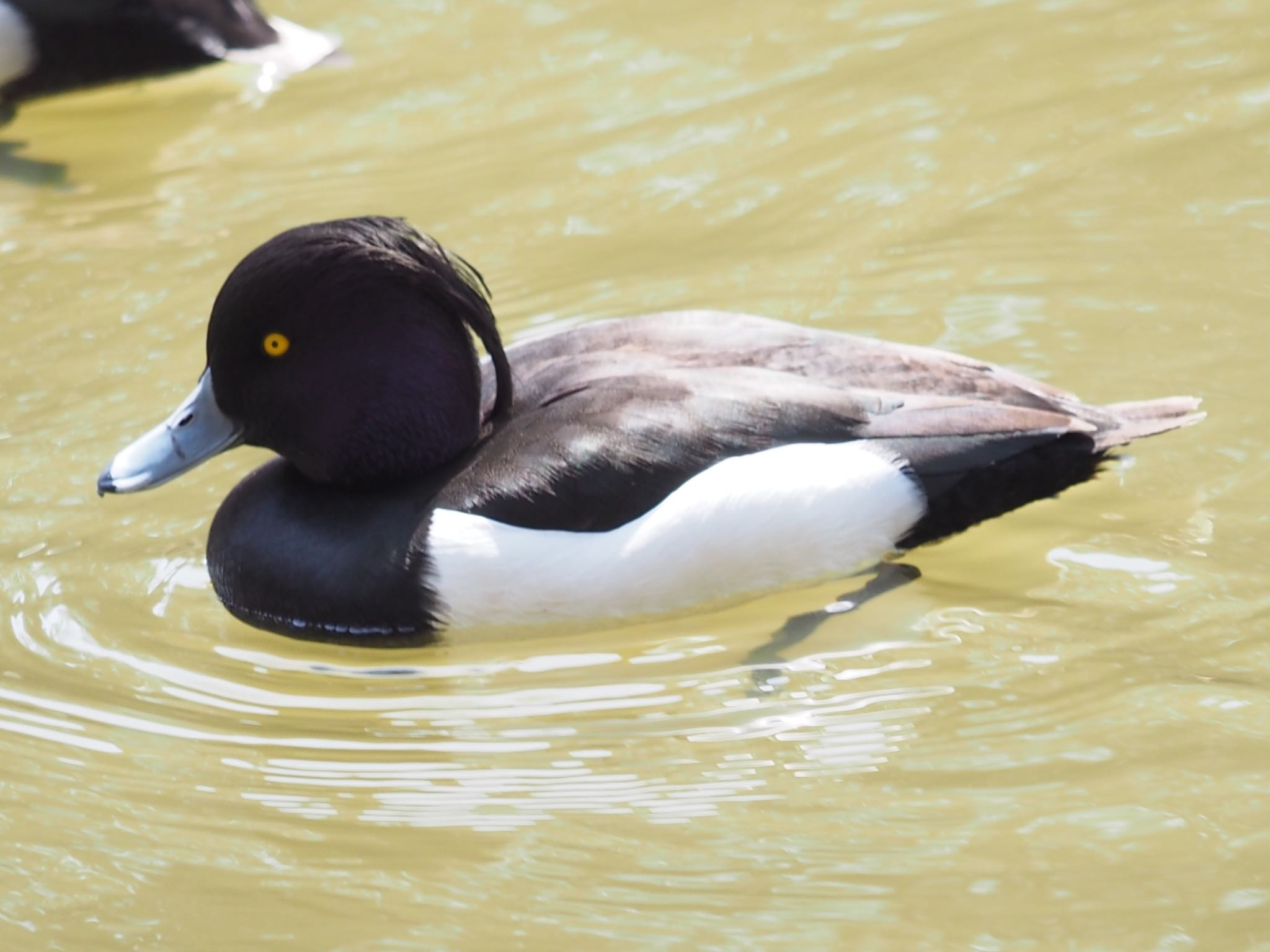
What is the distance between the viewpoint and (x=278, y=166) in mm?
7445

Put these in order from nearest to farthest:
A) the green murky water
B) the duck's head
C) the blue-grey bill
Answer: the green murky water
the duck's head
the blue-grey bill

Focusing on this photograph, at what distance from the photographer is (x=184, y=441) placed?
4613 millimetres

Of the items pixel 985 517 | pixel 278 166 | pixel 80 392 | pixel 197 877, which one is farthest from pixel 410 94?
pixel 197 877

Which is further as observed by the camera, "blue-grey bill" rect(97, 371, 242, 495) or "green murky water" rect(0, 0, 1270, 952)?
"blue-grey bill" rect(97, 371, 242, 495)

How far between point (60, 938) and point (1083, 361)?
336cm

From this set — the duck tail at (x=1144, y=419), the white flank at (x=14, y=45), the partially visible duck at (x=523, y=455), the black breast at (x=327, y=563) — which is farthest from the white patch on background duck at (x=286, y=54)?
the duck tail at (x=1144, y=419)

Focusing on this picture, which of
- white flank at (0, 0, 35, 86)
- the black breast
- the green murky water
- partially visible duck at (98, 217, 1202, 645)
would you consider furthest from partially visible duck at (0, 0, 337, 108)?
the black breast

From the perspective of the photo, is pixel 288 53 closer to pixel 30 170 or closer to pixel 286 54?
pixel 286 54

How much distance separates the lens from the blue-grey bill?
4590 mm

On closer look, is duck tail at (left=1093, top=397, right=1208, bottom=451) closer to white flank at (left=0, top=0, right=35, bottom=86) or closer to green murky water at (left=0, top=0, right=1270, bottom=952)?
green murky water at (left=0, top=0, right=1270, bottom=952)

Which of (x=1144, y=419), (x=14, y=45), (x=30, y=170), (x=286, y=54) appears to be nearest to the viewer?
(x=1144, y=419)

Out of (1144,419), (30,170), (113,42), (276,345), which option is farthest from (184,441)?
(113,42)

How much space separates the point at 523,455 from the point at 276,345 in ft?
2.21

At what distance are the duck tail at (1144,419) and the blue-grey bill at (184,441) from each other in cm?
218
